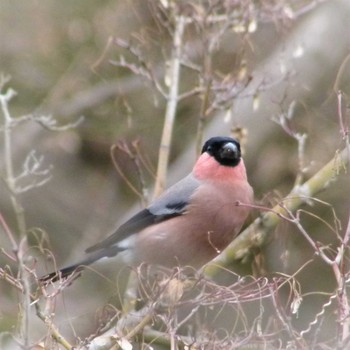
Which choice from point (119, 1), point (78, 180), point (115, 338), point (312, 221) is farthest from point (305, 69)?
point (115, 338)

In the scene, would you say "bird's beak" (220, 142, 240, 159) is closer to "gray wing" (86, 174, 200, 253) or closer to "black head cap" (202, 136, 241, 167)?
"black head cap" (202, 136, 241, 167)

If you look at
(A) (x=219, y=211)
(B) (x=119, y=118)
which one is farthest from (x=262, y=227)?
(B) (x=119, y=118)

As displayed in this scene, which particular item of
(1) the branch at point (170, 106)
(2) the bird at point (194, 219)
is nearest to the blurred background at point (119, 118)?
(1) the branch at point (170, 106)

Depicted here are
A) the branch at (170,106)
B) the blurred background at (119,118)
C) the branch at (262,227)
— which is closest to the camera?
the branch at (262,227)

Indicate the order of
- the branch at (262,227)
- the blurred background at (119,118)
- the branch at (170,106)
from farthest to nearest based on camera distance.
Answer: the blurred background at (119,118)
the branch at (170,106)
the branch at (262,227)

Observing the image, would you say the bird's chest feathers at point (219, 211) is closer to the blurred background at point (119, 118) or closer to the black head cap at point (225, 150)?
the black head cap at point (225, 150)

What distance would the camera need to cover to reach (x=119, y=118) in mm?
5363

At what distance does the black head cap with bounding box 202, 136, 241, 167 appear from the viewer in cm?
385

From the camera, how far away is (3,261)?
16.9ft

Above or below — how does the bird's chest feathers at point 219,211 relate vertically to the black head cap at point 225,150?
below

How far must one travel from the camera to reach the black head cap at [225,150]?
385cm

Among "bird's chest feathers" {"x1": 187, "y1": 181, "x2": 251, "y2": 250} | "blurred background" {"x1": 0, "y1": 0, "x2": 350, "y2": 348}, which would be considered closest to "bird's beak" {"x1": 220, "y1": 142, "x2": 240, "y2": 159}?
"bird's chest feathers" {"x1": 187, "y1": 181, "x2": 251, "y2": 250}

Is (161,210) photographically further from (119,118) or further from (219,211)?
(119,118)

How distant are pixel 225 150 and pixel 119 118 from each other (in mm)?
1598
